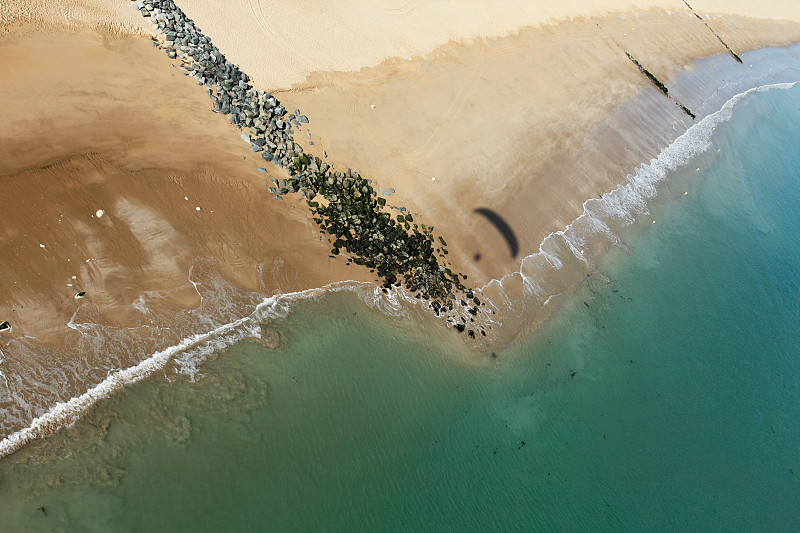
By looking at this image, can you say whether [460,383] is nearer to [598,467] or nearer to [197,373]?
[598,467]

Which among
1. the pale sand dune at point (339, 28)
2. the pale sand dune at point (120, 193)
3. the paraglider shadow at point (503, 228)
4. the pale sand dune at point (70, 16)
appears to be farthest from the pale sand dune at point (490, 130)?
the pale sand dune at point (70, 16)

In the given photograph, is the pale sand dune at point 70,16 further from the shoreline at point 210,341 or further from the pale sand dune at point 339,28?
the shoreline at point 210,341

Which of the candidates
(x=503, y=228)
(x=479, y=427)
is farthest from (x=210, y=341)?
(x=503, y=228)

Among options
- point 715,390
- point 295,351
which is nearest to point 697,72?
point 715,390

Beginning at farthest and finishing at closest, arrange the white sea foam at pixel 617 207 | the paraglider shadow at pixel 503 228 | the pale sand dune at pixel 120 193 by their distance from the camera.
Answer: the white sea foam at pixel 617 207 → the paraglider shadow at pixel 503 228 → the pale sand dune at pixel 120 193

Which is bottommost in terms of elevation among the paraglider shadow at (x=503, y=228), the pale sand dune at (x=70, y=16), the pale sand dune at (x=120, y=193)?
the pale sand dune at (x=120, y=193)

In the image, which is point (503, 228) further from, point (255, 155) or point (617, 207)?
point (255, 155)

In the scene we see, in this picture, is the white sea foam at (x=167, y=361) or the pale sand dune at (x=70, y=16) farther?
the pale sand dune at (x=70, y=16)
